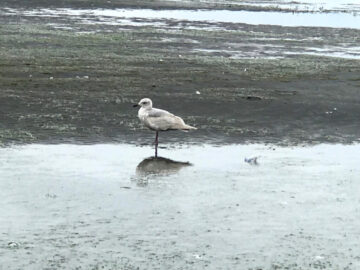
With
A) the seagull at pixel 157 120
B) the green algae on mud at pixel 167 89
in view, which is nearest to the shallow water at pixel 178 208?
the seagull at pixel 157 120

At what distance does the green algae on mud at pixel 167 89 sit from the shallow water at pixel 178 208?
2.16 meters

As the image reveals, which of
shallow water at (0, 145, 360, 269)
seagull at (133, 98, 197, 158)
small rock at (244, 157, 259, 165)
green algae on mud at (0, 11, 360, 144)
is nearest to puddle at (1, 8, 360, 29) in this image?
green algae on mud at (0, 11, 360, 144)

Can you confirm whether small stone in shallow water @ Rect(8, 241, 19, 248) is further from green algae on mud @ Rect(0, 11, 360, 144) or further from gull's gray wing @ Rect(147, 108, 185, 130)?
gull's gray wing @ Rect(147, 108, 185, 130)

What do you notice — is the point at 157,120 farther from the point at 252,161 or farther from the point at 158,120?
the point at 252,161

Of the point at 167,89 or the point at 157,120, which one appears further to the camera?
the point at 167,89

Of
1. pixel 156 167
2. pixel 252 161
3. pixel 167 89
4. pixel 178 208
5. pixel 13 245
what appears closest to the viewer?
pixel 13 245

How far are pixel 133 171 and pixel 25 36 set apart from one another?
2864cm

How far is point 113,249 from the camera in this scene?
41.8 feet

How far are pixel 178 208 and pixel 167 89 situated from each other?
45.9 feet

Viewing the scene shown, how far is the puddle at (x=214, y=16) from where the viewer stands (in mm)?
66188

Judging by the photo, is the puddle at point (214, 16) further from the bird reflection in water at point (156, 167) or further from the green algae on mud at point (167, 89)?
the bird reflection in water at point (156, 167)

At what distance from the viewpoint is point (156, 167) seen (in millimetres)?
18344

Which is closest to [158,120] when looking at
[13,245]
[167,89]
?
[13,245]

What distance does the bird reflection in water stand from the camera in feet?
57.2
